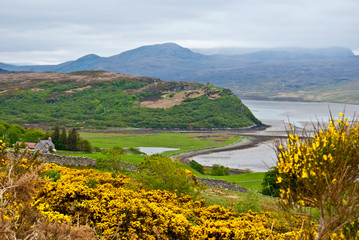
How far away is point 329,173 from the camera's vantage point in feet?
27.4

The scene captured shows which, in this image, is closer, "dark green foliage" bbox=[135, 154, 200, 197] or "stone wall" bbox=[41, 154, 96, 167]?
"dark green foliage" bbox=[135, 154, 200, 197]

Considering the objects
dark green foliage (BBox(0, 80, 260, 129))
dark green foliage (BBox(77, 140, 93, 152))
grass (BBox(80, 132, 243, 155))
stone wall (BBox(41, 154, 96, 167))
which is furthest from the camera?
dark green foliage (BBox(0, 80, 260, 129))

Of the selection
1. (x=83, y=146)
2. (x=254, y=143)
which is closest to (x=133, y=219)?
(x=83, y=146)

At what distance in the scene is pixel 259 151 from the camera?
320 ft

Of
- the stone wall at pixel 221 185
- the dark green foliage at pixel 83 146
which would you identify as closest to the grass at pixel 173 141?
the dark green foliage at pixel 83 146

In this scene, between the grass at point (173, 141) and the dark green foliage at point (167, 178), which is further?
the grass at point (173, 141)

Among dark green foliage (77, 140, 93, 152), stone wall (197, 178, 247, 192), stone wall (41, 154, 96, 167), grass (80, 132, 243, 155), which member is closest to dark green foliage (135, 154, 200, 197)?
stone wall (41, 154, 96, 167)

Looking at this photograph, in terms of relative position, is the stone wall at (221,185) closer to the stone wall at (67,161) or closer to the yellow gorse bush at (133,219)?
the stone wall at (67,161)

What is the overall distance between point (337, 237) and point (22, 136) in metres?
78.6

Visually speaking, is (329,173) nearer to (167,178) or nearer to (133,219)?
(133,219)

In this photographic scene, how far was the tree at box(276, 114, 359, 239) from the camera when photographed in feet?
25.7

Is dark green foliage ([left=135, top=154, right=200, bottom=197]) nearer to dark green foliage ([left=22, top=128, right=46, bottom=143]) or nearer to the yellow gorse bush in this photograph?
Answer: the yellow gorse bush

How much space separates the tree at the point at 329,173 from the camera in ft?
25.7

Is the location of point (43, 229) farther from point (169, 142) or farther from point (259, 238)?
point (169, 142)
